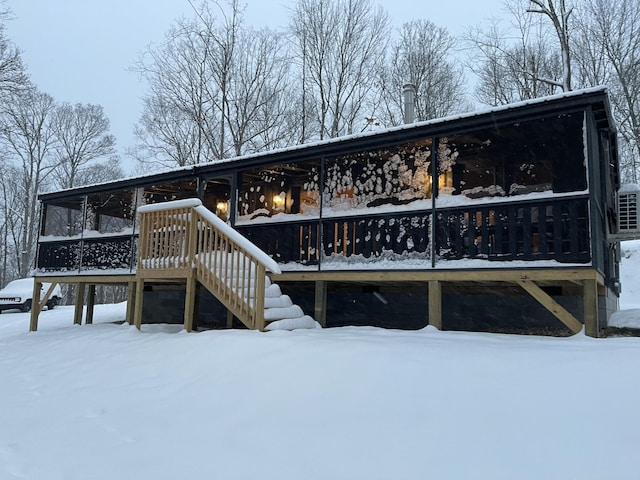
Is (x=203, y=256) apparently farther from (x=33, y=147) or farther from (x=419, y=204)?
(x=33, y=147)

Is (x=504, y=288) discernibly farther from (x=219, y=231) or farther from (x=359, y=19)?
(x=359, y=19)

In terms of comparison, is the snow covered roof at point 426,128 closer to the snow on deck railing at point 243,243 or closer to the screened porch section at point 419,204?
the screened porch section at point 419,204

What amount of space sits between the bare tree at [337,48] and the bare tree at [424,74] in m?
1.26

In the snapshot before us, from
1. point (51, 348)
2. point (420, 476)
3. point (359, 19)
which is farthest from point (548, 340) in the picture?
point (359, 19)

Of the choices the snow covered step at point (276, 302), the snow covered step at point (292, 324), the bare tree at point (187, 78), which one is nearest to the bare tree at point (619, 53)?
the bare tree at point (187, 78)

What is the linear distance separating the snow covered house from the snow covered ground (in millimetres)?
1245

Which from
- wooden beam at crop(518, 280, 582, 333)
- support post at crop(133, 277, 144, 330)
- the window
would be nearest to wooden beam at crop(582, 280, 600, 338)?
wooden beam at crop(518, 280, 582, 333)

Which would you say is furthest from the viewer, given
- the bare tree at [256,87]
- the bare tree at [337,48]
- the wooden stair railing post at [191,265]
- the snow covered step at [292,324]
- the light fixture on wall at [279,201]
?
the bare tree at [256,87]

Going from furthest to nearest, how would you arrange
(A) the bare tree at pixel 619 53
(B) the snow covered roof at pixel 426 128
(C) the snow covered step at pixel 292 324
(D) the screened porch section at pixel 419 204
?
1. (A) the bare tree at pixel 619 53
2. (C) the snow covered step at pixel 292 324
3. (D) the screened porch section at pixel 419 204
4. (B) the snow covered roof at pixel 426 128

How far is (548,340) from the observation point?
19.3ft

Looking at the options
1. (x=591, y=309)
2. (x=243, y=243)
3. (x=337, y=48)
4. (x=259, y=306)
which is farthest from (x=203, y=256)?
(x=337, y=48)

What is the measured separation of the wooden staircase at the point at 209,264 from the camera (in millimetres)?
7047

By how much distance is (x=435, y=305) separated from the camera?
720 centimetres

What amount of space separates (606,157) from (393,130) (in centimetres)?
394
